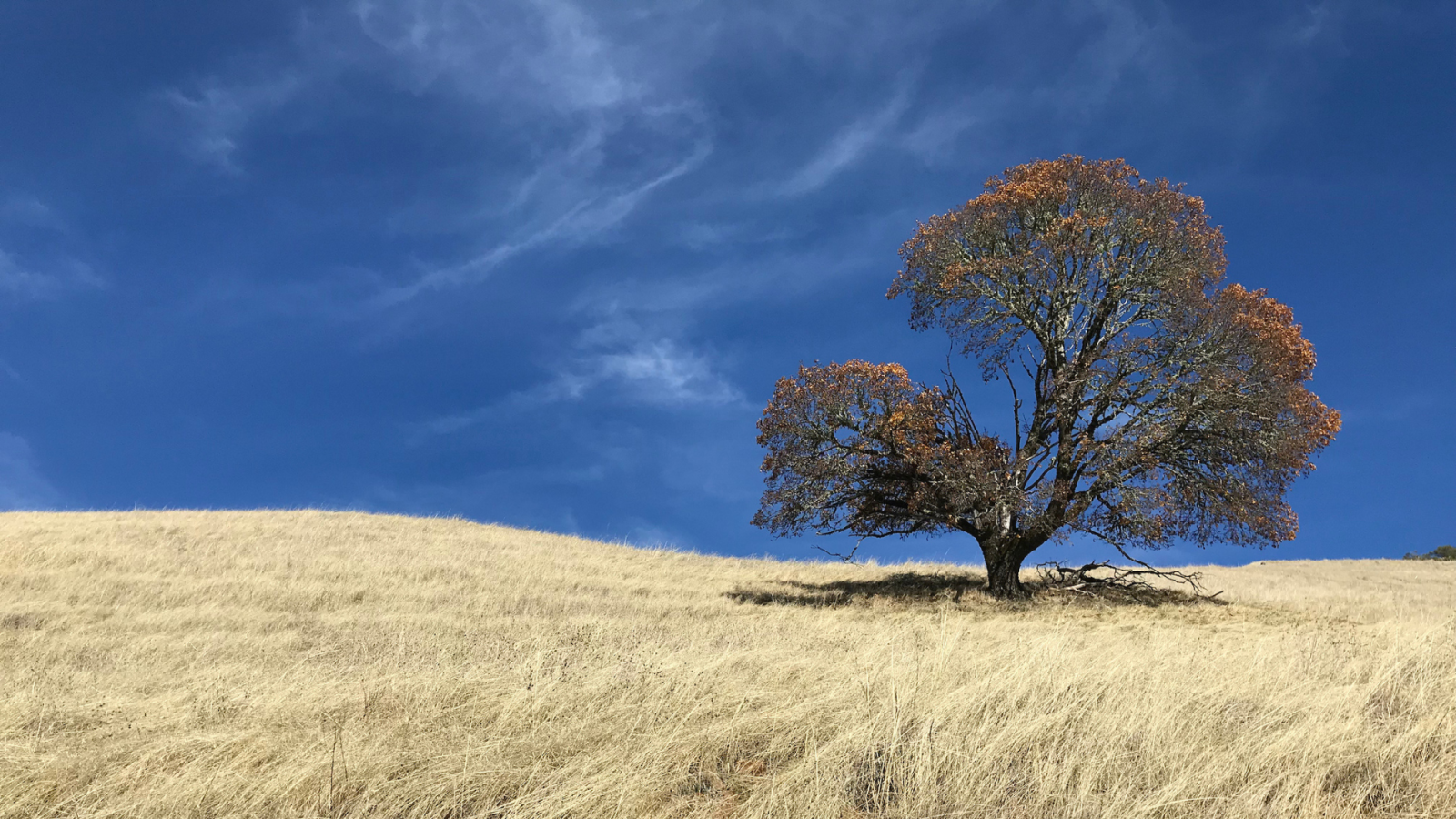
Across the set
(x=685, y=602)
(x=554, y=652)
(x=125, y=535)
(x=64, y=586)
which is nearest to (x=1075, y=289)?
(x=685, y=602)

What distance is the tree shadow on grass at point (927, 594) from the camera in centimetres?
2145

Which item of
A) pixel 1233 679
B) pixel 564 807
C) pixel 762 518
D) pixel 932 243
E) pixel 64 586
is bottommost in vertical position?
pixel 564 807

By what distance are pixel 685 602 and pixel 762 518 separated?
2.84 m

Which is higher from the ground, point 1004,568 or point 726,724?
point 1004,568

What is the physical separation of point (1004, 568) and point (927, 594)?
2.12m

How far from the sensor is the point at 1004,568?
72.1 ft

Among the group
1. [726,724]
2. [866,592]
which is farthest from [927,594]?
[726,724]

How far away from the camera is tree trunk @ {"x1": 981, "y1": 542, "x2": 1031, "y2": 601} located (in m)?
21.8

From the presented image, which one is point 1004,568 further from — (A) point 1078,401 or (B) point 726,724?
(B) point 726,724

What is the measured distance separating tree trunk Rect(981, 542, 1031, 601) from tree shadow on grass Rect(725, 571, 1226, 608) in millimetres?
441

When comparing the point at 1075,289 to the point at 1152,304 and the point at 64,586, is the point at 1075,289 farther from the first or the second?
the point at 64,586

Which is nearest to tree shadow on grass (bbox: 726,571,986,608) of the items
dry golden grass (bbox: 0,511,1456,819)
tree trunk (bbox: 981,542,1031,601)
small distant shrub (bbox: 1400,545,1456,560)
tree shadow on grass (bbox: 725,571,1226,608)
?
tree shadow on grass (bbox: 725,571,1226,608)

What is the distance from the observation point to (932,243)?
2172cm

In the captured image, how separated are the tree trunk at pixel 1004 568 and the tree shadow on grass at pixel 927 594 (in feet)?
1.45
